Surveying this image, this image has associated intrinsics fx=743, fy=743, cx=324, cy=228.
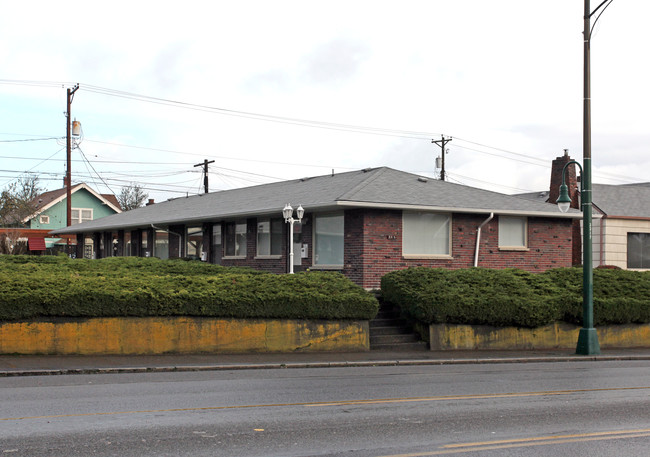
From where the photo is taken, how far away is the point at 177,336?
55.2ft

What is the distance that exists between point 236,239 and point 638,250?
728 inches

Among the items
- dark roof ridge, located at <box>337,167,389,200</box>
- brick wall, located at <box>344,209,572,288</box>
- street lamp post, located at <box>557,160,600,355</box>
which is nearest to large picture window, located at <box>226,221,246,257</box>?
dark roof ridge, located at <box>337,167,389,200</box>

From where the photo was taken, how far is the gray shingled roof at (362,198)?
23.7m

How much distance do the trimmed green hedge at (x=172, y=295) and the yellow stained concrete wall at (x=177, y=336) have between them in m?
0.18

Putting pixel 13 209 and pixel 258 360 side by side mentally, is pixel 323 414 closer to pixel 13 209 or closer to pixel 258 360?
pixel 258 360

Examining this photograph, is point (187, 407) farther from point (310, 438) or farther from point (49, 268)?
point (49, 268)

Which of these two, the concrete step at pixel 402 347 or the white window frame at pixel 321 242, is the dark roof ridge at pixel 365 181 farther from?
the concrete step at pixel 402 347

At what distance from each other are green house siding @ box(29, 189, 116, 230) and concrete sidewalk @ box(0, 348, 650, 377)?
48235 mm

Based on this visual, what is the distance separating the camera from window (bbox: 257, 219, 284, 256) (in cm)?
2683

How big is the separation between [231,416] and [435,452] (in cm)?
302

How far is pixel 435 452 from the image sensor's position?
25.1ft

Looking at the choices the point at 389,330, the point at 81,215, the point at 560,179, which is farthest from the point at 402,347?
the point at 81,215

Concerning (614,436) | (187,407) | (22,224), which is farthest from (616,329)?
(22,224)

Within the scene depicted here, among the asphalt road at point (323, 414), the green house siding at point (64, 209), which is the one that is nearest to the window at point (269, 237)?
the asphalt road at point (323, 414)
